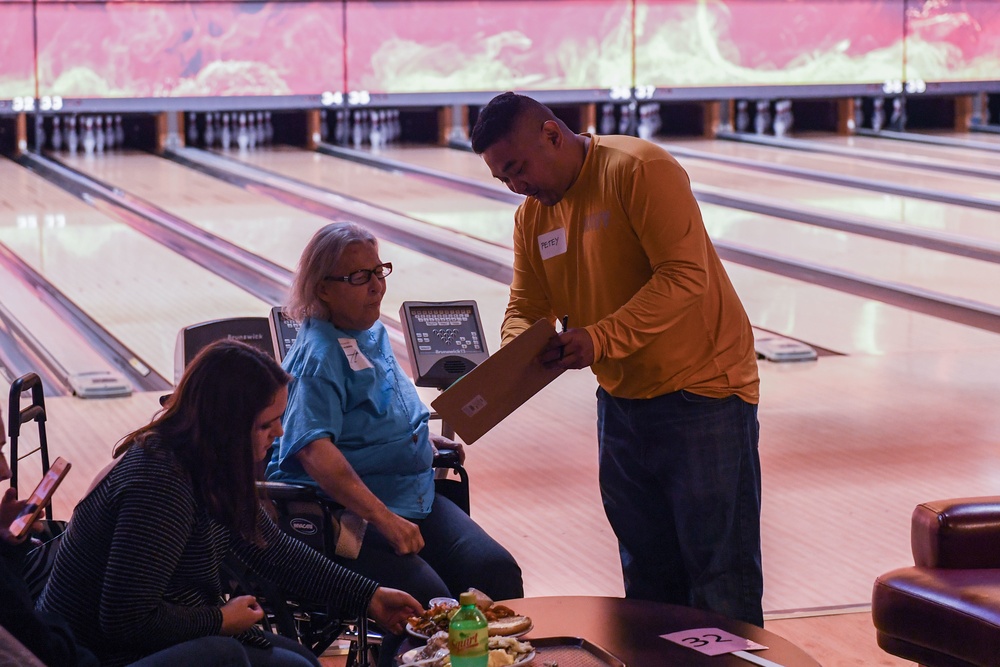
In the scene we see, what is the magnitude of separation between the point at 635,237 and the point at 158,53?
9644 mm

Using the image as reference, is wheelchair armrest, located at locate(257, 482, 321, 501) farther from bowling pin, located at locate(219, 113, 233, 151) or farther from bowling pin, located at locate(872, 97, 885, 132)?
bowling pin, located at locate(872, 97, 885, 132)

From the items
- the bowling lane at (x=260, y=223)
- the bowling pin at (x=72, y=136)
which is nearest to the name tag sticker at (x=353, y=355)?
the bowling lane at (x=260, y=223)

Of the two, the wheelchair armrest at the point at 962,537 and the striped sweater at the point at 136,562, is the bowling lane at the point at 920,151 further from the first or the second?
the striped sweater at the point at 136,562

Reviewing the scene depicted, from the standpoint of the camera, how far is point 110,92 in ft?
36.7

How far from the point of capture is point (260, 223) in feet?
27.4

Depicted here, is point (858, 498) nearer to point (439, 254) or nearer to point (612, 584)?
point (612, 584)

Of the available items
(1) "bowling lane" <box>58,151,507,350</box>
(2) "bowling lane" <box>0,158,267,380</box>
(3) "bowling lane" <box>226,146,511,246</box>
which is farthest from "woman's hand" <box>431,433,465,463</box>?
(3) "bowling lane" <box>226,146,511,246</box>

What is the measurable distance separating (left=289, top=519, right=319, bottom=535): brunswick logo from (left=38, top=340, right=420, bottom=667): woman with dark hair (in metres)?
0.39

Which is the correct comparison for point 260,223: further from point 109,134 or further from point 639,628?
point 639,628

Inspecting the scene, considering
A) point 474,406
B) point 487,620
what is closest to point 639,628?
point 487,620

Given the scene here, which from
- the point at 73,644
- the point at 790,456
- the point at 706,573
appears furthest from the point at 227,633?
the point at 790,456

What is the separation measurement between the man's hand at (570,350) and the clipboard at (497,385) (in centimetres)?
1

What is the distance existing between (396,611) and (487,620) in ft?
0.70

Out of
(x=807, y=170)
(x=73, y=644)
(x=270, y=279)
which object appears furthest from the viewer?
(x=807, y=170)
